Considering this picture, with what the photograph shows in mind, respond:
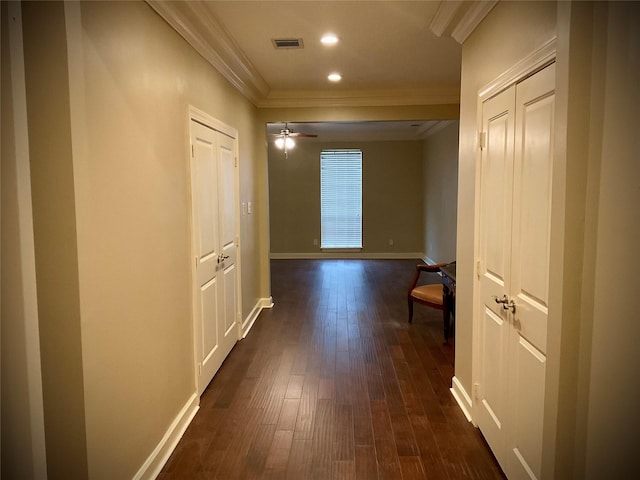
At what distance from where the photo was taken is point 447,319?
173 inches

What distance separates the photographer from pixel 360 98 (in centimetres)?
529

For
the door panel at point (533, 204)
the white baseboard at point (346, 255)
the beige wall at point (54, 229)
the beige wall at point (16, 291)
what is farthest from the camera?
the white baseboard at point (346, 255)

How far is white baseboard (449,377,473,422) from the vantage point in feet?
9.47

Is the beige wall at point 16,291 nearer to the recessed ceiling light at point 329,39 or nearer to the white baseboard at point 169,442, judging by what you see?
the white baseboard at point 169,442

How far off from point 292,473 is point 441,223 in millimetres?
6216

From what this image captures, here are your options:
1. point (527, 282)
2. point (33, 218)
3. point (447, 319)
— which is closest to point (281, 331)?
point (447, 319)

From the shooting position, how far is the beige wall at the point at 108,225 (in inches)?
60.4

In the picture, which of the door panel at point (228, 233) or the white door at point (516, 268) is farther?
the door panel at point (228, 233)

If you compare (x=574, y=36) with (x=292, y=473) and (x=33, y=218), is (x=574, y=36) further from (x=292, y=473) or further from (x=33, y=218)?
(x=292, y=473)

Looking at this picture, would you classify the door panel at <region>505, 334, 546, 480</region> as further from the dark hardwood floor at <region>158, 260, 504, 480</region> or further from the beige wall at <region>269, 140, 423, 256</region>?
the beige wall at <region>269, 140, 423, 256</region>

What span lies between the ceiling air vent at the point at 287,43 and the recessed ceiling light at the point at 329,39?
0.18 meters

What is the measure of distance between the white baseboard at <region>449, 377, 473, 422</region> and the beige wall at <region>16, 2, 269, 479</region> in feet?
5.97

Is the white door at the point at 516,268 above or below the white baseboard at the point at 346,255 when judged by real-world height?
above

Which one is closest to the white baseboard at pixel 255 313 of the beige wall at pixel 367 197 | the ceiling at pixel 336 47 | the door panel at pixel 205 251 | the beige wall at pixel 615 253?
the door panel at pixel 205 251
